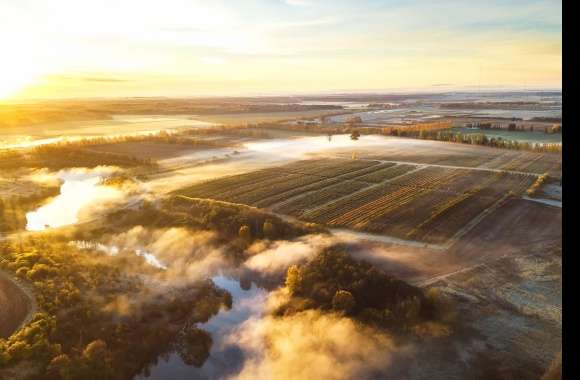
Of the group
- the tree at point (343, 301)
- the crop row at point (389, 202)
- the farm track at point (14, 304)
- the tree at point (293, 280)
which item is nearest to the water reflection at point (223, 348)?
the tree at point (293, 280)

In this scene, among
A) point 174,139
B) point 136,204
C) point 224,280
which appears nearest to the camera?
point 224,280

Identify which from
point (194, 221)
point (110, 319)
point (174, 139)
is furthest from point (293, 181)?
point (174, 139)

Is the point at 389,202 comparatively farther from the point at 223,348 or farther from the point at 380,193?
the point at 223,348

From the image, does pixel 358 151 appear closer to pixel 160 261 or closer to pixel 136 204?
pixel 136 204

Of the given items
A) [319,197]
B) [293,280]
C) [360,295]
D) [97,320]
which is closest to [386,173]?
[319,197]
